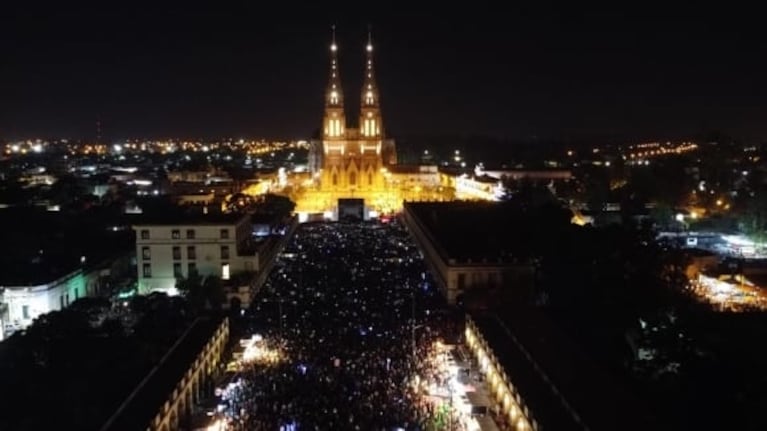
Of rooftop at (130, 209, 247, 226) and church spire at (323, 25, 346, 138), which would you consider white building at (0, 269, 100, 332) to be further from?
church spire at (323, 25, 346, 138)

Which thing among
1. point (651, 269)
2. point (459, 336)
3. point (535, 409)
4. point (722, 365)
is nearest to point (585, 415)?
point (535, 409)

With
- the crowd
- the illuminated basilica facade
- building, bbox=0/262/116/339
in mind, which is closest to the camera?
the crowd

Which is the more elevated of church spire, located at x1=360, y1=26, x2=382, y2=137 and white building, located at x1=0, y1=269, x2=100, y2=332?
church spire, located at x1=360, y1=26, x2=382, y2=137

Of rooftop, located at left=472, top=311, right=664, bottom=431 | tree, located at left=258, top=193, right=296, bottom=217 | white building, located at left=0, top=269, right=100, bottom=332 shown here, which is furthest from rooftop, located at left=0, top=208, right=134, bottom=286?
rooftop, located at left=472, top=311, right=664, bottom=431

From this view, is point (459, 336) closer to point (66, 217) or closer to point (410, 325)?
point (410, 325)

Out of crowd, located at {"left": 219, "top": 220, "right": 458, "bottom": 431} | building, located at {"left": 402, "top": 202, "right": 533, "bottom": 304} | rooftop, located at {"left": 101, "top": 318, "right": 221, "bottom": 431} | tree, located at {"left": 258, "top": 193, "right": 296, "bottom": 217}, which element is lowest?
crowd, located at {"left": 219, "top": 220, "right": 458, "bottom": 431}

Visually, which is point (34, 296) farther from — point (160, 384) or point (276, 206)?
point (276, 206)
